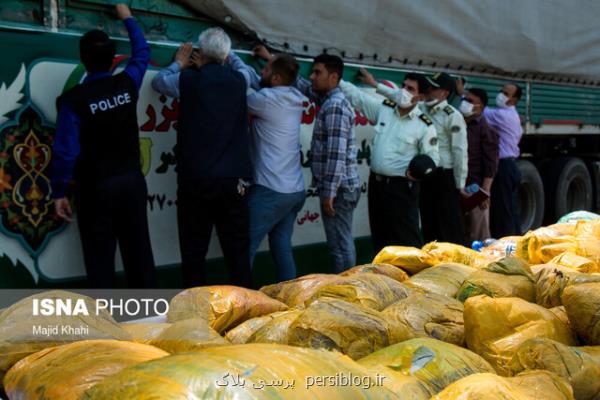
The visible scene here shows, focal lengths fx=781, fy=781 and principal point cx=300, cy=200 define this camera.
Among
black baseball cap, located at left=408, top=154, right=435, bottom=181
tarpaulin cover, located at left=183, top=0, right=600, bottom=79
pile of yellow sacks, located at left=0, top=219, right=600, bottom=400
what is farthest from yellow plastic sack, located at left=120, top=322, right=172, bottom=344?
black baseball cap, located at left=408, top=154, right=435, bottom=181

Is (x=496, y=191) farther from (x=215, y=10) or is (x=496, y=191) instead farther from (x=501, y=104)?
(x=215, y=10)

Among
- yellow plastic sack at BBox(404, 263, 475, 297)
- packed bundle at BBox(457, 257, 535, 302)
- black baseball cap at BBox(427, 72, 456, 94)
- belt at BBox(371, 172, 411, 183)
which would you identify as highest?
black baseball cap at BBox(427, 72, 456, 94)

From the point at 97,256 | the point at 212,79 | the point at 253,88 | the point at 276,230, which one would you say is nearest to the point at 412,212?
the point at 276,230

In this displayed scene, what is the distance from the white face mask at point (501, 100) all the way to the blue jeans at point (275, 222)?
307 centimetres

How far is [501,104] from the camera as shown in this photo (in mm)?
7344

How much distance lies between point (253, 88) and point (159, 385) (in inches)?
147

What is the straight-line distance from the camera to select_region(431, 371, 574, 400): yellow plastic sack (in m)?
1.67

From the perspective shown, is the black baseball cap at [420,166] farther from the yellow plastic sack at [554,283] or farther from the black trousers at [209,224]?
the yellow plastic sack at [554,283]

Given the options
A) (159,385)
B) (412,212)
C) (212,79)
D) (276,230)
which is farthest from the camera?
(412,212)

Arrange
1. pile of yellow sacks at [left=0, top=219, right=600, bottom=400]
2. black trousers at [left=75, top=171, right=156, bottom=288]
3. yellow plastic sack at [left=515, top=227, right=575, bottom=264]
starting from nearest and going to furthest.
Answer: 1. pile of yellow sacks at [left=0, top=219, right=600, bottom=400]
2. yellow plastic sack at [left=515, top=227, right=575, bottom=264]
3. black trousers at [left=75, top=171, right=156, bottom=288]

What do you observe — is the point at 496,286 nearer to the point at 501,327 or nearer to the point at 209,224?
the point at 501,327

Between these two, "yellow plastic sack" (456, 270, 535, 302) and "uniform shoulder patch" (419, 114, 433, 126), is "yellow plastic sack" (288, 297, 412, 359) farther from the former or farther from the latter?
"uniform shoulder patch" (419, 114, 433, 126)

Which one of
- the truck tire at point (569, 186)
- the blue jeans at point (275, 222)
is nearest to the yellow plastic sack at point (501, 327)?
the blue jeans at point (275, 222)

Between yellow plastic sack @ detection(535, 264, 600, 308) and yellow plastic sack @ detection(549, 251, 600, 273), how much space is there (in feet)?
1.20
